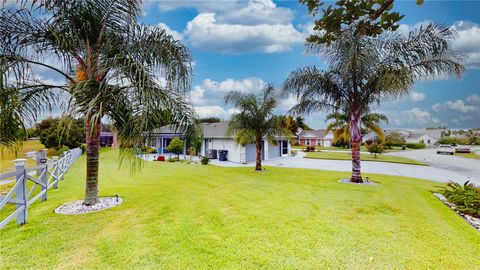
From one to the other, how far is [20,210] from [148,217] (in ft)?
7.75

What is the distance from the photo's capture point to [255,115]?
13.5m

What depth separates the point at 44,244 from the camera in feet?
12.6

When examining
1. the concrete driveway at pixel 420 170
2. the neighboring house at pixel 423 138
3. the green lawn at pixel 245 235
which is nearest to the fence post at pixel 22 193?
the green lawn at pixel 245 235

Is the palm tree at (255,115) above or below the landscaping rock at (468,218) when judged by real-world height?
above

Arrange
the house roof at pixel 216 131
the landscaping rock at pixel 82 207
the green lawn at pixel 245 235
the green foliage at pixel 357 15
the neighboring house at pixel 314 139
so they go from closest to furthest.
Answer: the green foliage at pixel 357 15
the green lawn at pixel 245 235
the landscaping rock at pixel 82 207
the house roof at pixel 216 131
the neighboring house at pixel 314 139

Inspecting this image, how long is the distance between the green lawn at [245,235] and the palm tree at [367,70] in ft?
14.1

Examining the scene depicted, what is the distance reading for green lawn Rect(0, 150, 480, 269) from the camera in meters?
3.39

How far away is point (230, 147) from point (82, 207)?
48.1 feet

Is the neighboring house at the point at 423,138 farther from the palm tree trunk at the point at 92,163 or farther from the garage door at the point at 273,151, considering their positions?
the palm tree trunk at the point at 92,163

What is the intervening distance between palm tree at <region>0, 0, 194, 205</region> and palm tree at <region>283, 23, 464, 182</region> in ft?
19.0

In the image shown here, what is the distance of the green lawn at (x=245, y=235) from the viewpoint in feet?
11.1

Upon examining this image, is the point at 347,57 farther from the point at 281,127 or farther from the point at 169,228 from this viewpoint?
the point at 169,228

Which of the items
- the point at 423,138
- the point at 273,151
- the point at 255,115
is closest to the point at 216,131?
the point at 273,151

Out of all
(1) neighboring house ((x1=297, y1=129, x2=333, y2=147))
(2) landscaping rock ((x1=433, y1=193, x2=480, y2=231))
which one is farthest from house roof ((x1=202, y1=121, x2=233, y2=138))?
(1) neighboring house ((x1=297, y1=129, x2=333, y2=147))
